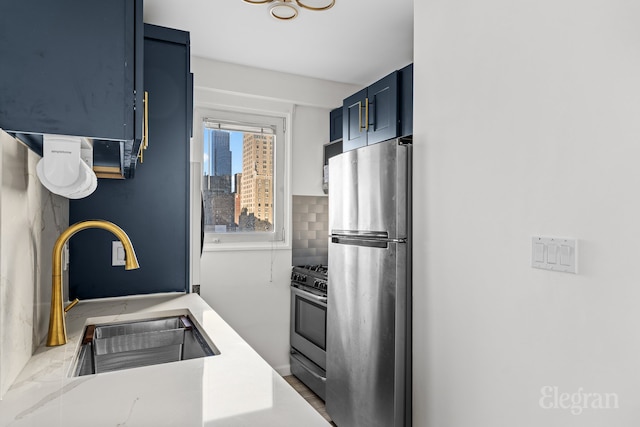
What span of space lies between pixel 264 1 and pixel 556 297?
1906 mm

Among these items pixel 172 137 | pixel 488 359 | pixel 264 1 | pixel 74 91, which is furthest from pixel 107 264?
pixel 488 359

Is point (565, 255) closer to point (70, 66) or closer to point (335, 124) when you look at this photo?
point (70, 66)

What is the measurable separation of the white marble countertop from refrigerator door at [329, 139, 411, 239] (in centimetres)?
106

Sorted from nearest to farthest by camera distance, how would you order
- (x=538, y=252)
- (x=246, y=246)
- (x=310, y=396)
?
(x=538, y=252) → (x=310, y=396) → (x=246, y=246)

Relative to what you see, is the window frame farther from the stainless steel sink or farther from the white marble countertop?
the white marble countertop

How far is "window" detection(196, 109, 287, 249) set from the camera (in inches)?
129

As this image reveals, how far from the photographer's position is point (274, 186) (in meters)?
3.49

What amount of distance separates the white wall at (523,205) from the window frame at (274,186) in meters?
1.75

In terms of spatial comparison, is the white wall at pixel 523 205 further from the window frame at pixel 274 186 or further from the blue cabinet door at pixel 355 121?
the window frame at pixel 274 186

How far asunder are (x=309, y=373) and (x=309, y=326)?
1.14 ft

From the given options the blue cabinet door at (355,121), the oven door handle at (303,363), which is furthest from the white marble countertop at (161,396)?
the blue cabinet door at (355,121)

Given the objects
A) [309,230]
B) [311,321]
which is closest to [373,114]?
[309,230]

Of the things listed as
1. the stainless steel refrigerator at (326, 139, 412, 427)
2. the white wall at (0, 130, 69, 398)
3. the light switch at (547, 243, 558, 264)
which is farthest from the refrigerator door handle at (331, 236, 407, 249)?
the white wall at (0, 130, 69, 398)

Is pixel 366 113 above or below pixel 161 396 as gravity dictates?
above
